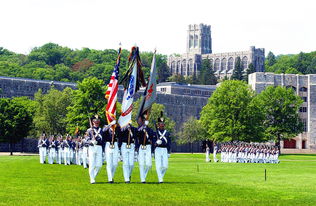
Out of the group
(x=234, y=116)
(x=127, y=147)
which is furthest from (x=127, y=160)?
(x=234, y=116)

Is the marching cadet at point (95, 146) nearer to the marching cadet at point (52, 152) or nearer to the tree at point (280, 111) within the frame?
the marching cadet at point (52, 152)

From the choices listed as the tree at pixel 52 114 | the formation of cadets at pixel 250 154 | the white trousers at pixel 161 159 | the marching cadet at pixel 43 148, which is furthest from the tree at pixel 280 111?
the white trousers at pixel 161 159

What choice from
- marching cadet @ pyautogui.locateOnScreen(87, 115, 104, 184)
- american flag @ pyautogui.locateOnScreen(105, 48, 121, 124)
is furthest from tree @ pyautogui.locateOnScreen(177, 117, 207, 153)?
marching cadet @ pyautogui.locateOnScreen(87, 115, 104, 184)

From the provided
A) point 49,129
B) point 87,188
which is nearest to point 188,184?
point 87,188

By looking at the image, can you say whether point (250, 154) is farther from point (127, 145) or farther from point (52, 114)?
point (127, 145)

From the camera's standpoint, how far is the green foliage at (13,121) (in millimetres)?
89875

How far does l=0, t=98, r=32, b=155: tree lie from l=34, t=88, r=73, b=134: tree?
226 cm

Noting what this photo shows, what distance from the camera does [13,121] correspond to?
90.1 meters

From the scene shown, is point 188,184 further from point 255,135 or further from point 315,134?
point 315,134

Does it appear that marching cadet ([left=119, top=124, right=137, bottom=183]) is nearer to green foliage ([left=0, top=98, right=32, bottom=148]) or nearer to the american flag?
the american flag

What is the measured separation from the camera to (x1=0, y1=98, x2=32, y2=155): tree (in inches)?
3538

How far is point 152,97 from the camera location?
3073cm

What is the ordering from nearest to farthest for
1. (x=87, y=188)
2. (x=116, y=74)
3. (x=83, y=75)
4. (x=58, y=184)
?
(x=87, y=188) → (x=58, y=184) → (x=116, y=74) → (x=83, y=75)

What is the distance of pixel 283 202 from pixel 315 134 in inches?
4977
